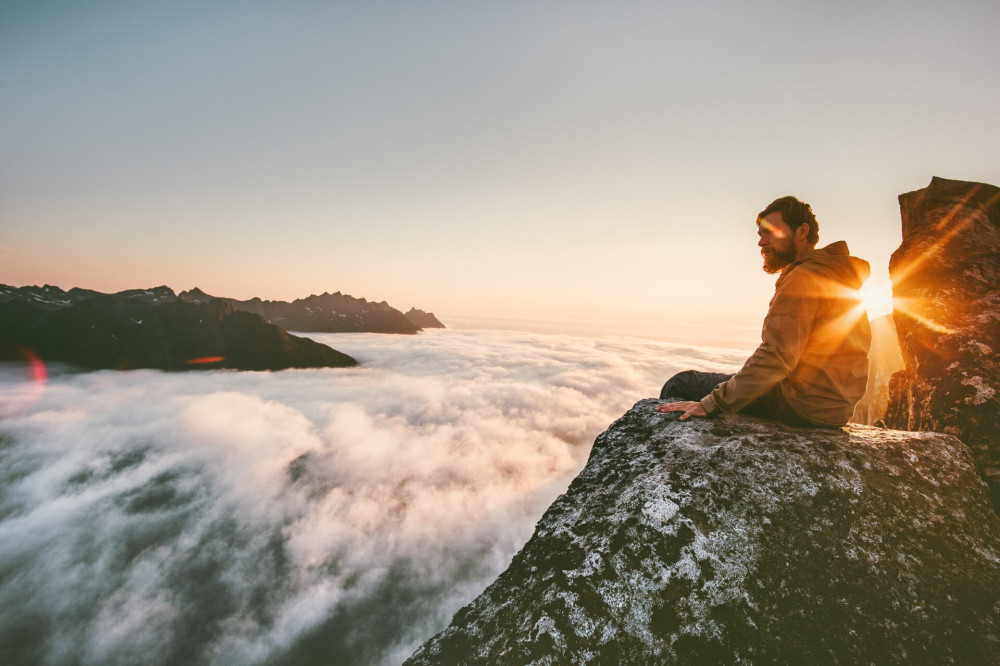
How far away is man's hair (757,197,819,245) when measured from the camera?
372cm

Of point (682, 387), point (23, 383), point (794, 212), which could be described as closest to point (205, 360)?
point (23, 383)

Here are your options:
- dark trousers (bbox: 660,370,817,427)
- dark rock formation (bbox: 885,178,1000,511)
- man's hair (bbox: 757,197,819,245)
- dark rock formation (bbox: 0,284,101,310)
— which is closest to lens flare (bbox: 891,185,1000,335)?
dark rock formation (bbox: 885,178,1000,511)

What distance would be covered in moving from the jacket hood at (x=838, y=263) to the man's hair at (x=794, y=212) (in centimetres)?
30

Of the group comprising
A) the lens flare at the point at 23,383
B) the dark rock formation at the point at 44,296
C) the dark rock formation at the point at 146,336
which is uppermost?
the dark rock formation at the point at 44,296

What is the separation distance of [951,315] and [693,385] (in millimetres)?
3621

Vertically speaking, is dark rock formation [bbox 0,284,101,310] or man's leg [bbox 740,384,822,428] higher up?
dark rock formation [bbox 0,284,101,310]

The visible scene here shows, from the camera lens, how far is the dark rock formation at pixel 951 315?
13.3 feet

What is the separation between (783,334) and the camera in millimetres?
3311

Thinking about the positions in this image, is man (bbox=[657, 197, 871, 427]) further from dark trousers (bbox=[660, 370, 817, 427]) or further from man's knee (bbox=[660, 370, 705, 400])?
man's knee (bbox=[660, 370, 705, 400])

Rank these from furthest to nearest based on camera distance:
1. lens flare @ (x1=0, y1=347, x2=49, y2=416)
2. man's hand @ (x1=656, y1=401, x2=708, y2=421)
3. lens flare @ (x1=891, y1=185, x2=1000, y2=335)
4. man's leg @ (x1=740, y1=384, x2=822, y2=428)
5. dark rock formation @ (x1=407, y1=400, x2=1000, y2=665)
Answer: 1. lens flare @ (x1=0, y1=347, x2=49, y2=416)
2. lens flare @ (x1=891, y1=185, x2=1000, y2=335)
3. man's hand @ (x1=656, y1=401, x2=708, y2=421)
4. man's leg @ (x1=740, y1=384, x2=822, y2=428)
5. dark rock formation @ (x1=407, y1=400, x2=1000, y2=665)

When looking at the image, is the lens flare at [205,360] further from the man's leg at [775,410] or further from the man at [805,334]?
the man at [805,334]

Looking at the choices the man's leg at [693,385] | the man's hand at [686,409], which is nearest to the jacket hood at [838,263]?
the man's hand at [686,409]

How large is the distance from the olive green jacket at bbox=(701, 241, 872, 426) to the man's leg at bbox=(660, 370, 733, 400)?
1.72 m

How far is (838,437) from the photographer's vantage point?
11.0 ft
